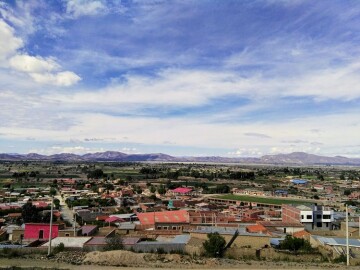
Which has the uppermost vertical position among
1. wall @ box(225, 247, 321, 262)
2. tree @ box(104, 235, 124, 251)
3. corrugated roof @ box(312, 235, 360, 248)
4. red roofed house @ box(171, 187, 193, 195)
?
corrugated roof @ box(312, 235, 360, 248)

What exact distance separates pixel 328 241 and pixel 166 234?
45.6ft

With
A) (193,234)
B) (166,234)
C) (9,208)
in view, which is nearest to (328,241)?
(193,234)

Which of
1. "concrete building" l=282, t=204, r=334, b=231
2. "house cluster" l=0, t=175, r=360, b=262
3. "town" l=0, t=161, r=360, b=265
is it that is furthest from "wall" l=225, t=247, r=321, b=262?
"concrete building" l=282, t=204, r=334, b=231

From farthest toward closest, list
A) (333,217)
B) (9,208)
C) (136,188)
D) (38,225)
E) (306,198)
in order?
(136,188)
(306,198)
(9,208)
(333,217)
(38,225)

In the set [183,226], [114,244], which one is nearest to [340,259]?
[114,244]

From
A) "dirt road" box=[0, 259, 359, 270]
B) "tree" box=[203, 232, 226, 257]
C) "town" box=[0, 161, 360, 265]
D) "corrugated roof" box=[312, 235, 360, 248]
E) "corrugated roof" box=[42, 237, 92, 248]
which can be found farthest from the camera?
"corrugated roof" box=[312, 235, 360, 248]

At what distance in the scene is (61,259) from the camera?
2456 cm

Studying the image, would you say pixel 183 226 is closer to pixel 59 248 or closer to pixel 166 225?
pixel 166 225

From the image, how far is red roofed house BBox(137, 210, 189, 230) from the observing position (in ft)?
136

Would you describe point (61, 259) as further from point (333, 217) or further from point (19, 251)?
point (333, 217)

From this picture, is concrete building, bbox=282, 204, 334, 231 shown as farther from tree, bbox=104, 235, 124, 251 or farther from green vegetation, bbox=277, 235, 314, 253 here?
tree, bbox=104, 235, 124, 251

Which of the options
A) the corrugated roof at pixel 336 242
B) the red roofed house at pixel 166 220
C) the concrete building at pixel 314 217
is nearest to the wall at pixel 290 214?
the concrete building at pixel 314 217

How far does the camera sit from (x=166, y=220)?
1693 inches

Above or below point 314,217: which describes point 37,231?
below
